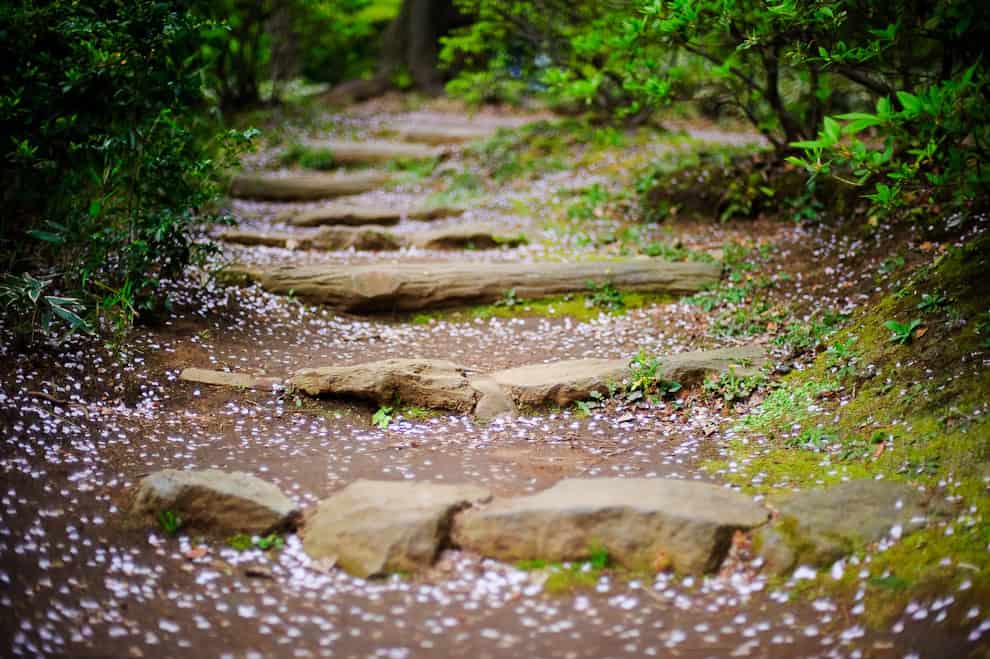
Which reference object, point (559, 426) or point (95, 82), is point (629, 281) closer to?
point (559, 426)

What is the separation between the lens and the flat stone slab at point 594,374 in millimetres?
5484

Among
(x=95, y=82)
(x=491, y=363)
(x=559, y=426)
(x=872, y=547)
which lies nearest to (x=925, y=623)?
(x=872, y=547)

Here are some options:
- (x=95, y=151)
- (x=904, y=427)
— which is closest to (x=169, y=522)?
(x=95, y=151)

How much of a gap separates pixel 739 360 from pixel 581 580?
2.82m

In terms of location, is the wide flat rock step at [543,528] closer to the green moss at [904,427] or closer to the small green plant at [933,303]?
the green moss at [904,427]

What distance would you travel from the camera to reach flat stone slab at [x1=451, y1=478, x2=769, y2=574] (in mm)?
3602

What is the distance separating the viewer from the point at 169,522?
3.80 meters

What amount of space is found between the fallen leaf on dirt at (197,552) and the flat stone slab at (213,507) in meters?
0.12

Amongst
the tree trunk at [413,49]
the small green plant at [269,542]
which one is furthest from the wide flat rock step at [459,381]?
the tree trunk at [413,49]

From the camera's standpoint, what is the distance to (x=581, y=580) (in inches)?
139

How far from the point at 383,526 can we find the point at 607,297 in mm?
4423

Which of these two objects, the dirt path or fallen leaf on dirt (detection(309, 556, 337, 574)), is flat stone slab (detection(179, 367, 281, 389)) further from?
fallen leaf on dirt (detection(309, 556, 337, 574))

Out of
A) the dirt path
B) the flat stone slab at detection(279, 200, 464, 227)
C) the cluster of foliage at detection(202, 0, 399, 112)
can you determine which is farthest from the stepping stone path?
the cluster of foliage at detection(202, 0, 399, 112)

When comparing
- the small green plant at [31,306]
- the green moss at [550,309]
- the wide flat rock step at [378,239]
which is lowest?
the green moss at [550,309]
